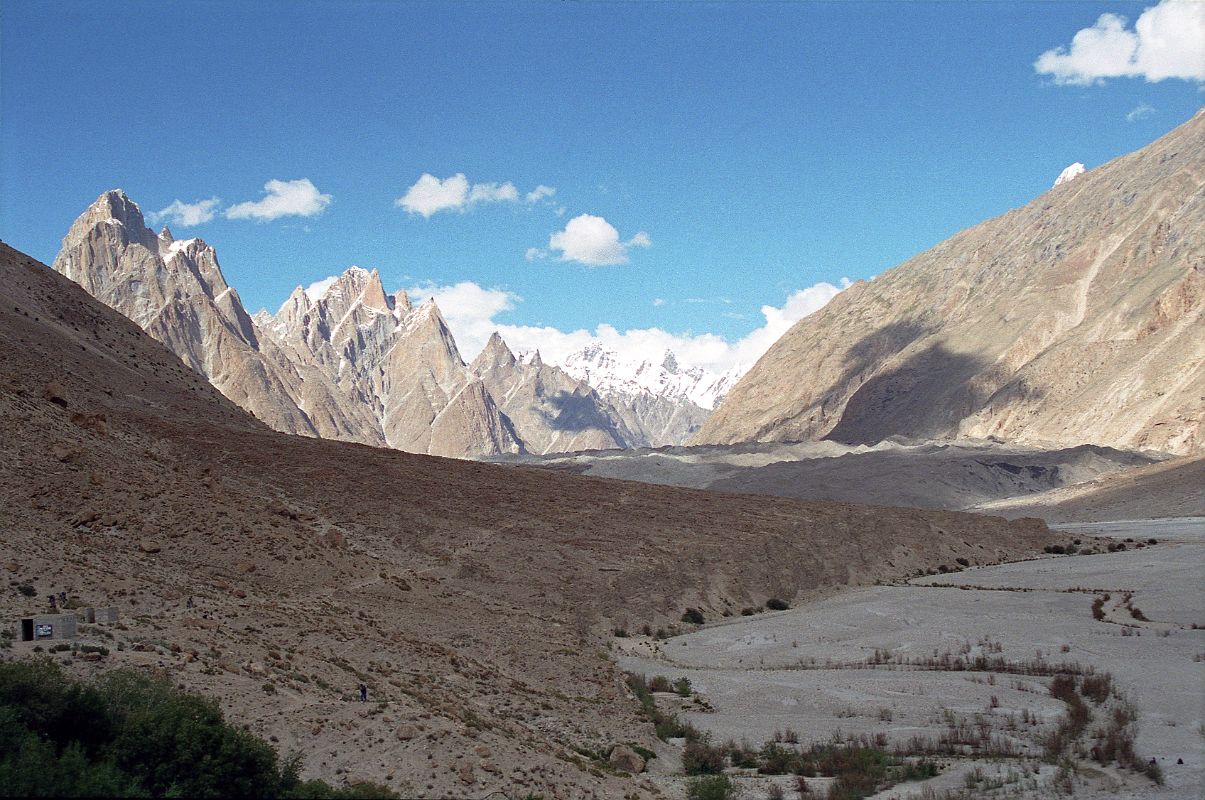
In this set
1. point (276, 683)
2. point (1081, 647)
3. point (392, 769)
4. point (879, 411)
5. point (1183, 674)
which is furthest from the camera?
point (879, 411)

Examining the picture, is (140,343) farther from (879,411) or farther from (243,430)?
(879,411)

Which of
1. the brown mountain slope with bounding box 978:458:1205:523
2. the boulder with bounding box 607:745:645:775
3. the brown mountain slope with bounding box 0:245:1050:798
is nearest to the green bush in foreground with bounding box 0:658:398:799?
the brown mountain slope with bounding box 0:245:1050:798

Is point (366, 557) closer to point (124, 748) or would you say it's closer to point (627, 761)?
point (627, 761)

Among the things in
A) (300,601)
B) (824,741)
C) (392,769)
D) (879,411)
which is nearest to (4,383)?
(300,601)

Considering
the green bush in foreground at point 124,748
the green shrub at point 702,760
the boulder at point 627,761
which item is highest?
the green bush in foreground at point 124,748

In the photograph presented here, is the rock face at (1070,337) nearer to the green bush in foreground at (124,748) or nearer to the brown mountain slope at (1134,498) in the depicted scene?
the brown mountain slope at (1134,498)

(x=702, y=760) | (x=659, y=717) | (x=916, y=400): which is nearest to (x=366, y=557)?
(x=659, y=717)

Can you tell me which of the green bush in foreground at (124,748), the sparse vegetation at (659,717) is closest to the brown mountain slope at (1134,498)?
the sparse vegetation at (659,717)
